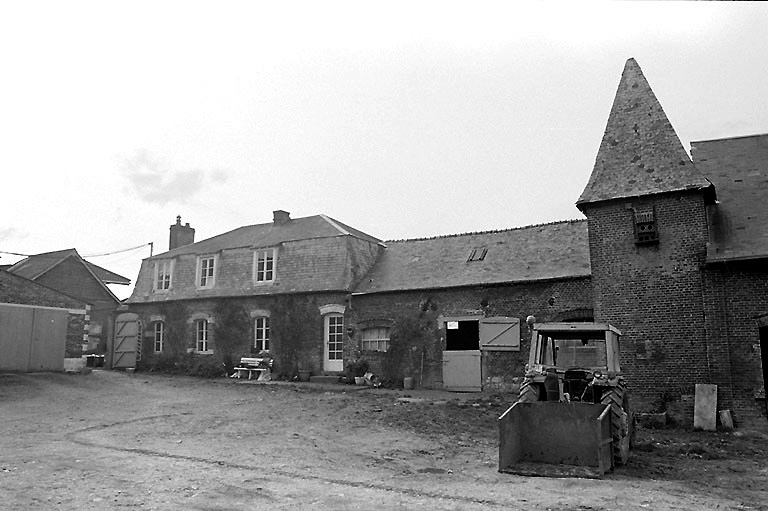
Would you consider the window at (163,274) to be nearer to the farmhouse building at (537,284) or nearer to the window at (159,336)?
the farmhouse building at (537,284)

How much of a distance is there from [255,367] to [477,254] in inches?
363

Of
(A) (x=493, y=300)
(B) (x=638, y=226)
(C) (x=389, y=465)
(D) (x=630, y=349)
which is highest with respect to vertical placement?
(B) (x=638, y=226)

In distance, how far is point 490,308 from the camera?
20141mm

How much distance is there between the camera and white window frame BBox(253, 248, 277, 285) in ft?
83.0

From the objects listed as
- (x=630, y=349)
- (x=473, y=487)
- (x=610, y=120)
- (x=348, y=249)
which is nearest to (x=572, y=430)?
(x=473, y=487)

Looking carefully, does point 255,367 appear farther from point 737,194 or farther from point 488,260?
point 737,194

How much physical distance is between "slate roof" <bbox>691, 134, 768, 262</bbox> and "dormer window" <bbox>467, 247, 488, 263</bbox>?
7234mm

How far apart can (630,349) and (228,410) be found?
31.9ft

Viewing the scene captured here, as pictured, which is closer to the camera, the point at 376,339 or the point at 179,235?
the point at 376,339

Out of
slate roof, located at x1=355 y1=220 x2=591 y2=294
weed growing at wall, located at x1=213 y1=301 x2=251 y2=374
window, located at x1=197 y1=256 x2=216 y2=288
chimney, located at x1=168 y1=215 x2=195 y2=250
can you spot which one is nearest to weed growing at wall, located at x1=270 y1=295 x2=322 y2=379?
weed growing at wall, located at x1=213 y1=301 x2=251 y2=374

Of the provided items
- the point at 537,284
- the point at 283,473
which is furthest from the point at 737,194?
the point at 283,473

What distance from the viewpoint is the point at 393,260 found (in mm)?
24719

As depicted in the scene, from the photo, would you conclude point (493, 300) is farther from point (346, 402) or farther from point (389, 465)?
point (389, 465)

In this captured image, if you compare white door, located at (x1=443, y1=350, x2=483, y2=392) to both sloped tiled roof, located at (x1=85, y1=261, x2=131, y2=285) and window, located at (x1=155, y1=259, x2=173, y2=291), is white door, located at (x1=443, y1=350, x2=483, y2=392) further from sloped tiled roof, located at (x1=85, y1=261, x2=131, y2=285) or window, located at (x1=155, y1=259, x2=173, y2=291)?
sloped tiled roof, located at (x1=85, y1=261, x2=131, y2=285)
